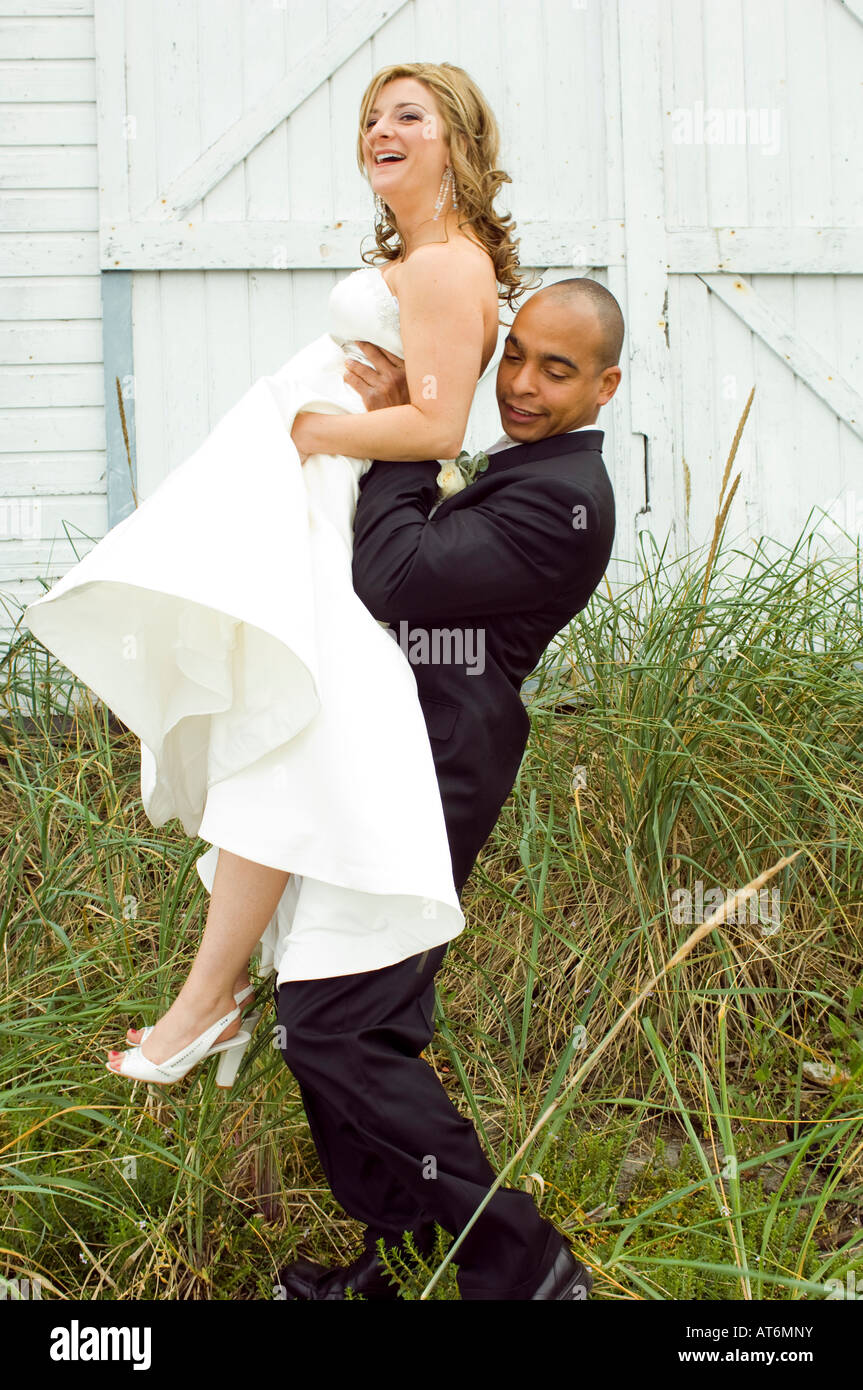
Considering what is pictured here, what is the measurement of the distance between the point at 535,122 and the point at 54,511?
236 centimetres

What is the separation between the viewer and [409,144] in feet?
5.45

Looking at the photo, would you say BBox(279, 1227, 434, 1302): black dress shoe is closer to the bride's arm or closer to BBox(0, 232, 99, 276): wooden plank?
the bride's arm

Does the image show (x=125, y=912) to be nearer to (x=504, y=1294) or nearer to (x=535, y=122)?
(x=504, y=1294)

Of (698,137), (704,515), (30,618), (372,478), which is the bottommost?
(30,618)

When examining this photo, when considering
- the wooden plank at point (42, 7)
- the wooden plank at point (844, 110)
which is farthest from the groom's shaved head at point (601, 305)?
the wooden plank at point (42, 7)

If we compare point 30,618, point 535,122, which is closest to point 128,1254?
point 30,618

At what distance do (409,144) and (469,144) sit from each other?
0.35ft

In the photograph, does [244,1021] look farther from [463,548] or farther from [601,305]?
[601,305]

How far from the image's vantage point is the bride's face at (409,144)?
1661 mm

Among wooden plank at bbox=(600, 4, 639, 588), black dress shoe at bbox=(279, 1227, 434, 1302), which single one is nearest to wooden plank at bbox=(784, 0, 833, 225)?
wooden plank at bbox=(600, 4, 639, 588)

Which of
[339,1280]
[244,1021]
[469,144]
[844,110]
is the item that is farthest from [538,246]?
[339,1280]

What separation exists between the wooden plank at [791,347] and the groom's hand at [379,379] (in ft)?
9.10

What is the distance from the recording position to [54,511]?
394cm

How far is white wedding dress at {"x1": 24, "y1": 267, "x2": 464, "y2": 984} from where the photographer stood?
145cm
